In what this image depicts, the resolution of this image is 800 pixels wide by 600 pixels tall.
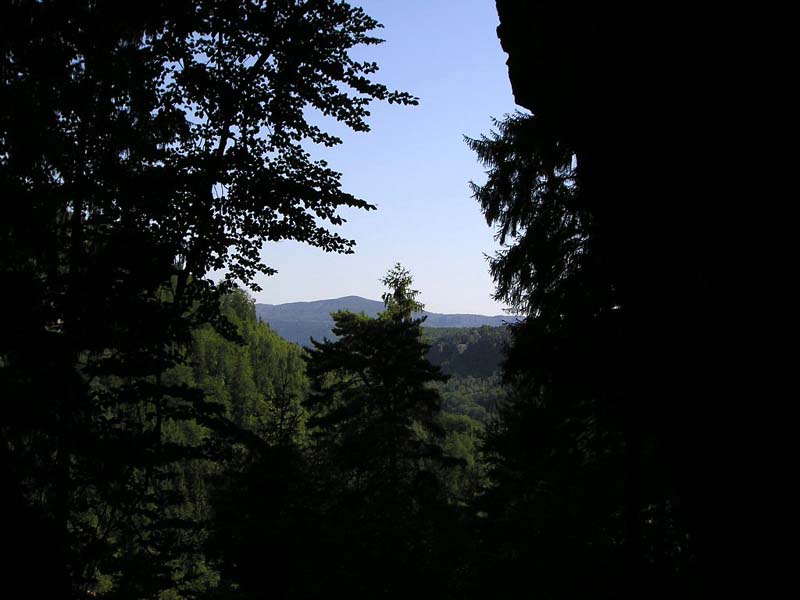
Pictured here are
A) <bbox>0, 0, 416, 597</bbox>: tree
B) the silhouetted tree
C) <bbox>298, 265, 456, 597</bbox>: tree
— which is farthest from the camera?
<bbox>298, 265, 456, 597</bbox>: tree

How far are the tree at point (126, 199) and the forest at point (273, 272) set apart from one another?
0.08 ft

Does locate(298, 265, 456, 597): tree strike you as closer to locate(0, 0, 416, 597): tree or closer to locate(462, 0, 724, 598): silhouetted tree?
locate(462, 0, 724, 598): silhouetted tree

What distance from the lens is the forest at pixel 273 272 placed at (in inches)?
114

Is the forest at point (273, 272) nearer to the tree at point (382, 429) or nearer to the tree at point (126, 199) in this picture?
the tree at point (126, 199)

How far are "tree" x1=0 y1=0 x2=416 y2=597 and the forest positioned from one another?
0.08 ft

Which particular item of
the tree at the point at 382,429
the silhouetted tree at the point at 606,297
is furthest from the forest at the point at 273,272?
the tree at the point at 382,429

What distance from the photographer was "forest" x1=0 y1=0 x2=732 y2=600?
2889 millimetres

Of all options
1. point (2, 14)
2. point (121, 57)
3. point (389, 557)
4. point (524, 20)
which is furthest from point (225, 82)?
point (389, 557)

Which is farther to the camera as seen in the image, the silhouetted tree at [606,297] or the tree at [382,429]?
the tree at [382,429]

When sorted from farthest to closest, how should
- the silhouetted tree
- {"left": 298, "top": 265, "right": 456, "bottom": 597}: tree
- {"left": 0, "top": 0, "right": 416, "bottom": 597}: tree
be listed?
{"left": 298, "top": 265, "right": 456, "bottom": 597}: tree
{"left": 0, "top": 0, "right": 416, "bottom": 597}: tree
the silhouetted tree

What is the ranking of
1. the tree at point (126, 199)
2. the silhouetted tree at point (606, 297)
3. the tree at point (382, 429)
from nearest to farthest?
the silhouetted tree at point (606, 297)
the tree at point (126, 199)
the tree at point (382, 429)

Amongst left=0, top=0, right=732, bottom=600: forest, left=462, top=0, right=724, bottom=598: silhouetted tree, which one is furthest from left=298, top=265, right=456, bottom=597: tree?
left=0, top=0, right=732, bottom=600: forest

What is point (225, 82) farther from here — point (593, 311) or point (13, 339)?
point (593, 311)

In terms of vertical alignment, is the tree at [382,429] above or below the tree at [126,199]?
below
